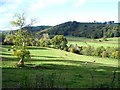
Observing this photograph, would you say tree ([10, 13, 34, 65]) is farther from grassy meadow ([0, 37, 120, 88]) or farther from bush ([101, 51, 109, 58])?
bush ([101, 51, 109, 58])

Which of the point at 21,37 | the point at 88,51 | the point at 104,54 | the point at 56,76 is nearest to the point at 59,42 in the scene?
the point at 88,51

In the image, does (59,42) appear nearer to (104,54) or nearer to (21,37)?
(104,54)

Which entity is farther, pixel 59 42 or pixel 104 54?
pixel 59 42

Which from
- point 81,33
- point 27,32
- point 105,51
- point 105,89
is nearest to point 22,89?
point 105,89

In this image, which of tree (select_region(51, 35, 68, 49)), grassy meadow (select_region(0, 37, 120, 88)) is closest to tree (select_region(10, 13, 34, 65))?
grassy meadow (select_region(0, 37, 120, 88))

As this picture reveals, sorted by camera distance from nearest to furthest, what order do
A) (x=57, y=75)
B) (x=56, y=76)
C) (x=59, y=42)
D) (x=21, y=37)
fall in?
(x=56, y=76), (x=57, y=75), (x=21, y=37), (x=59, y=42)

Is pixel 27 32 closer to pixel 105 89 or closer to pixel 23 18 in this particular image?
pixel 23 18

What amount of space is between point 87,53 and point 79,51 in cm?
503

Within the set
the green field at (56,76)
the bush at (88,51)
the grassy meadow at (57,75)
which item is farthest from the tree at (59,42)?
the green field at (56,76)

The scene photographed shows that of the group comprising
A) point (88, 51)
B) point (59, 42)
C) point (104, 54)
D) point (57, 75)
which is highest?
point (59, 42)

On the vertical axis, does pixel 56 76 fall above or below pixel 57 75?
above

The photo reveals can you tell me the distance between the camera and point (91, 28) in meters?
186

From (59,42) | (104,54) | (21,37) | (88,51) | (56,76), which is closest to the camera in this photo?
(56,76)

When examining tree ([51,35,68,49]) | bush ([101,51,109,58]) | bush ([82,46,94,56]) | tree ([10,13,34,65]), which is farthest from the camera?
tree ([51,35,68,49])
